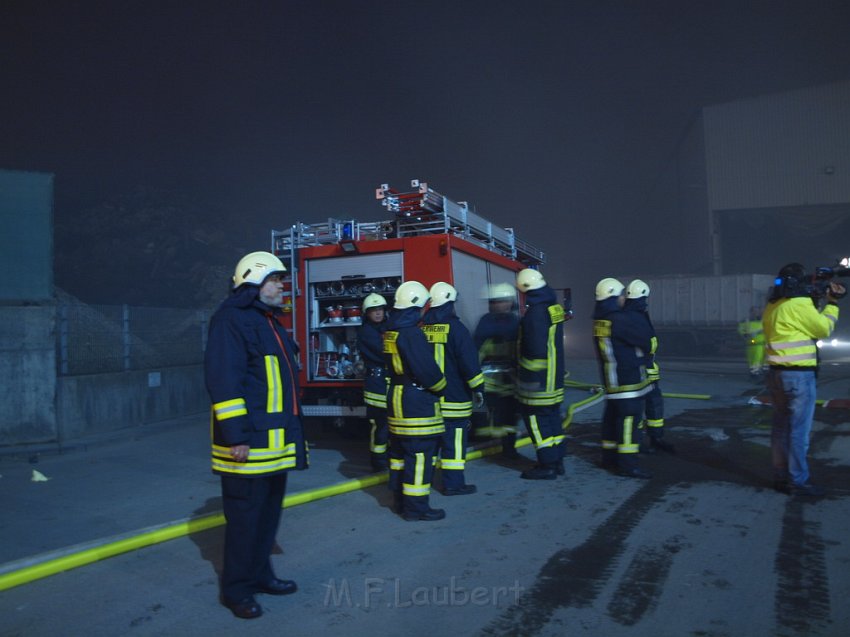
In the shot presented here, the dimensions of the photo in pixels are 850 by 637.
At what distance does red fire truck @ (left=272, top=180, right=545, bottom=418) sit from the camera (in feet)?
23.8

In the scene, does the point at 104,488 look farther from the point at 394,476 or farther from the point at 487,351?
the point at 487,351

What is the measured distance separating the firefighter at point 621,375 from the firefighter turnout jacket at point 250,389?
355 cm

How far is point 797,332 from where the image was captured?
510 centimetres

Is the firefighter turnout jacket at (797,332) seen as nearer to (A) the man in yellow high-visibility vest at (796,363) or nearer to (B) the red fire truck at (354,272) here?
(A) the man in yellow high-visibility vest at (796,363)

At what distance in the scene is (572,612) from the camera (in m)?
3.15

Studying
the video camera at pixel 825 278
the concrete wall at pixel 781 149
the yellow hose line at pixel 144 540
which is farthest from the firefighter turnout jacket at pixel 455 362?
the concrete wall at pixel 781 149

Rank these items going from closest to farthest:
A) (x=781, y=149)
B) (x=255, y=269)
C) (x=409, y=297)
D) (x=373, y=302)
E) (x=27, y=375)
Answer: (x=255, y=269) → (x=409, y=297) → (x=373, y=302) → (x=27, y=375) → (x=781, y=149)

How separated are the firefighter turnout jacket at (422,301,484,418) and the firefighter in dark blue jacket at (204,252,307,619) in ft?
7.34

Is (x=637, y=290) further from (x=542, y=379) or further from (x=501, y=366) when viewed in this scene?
(x=542, y=379)

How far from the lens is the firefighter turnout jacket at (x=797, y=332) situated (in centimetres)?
505

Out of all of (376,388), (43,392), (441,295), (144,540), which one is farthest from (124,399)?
(441,295)

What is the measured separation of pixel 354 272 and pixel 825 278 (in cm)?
475

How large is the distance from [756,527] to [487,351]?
3355 mm

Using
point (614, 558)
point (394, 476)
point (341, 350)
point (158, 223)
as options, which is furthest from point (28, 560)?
point (158, 223)
